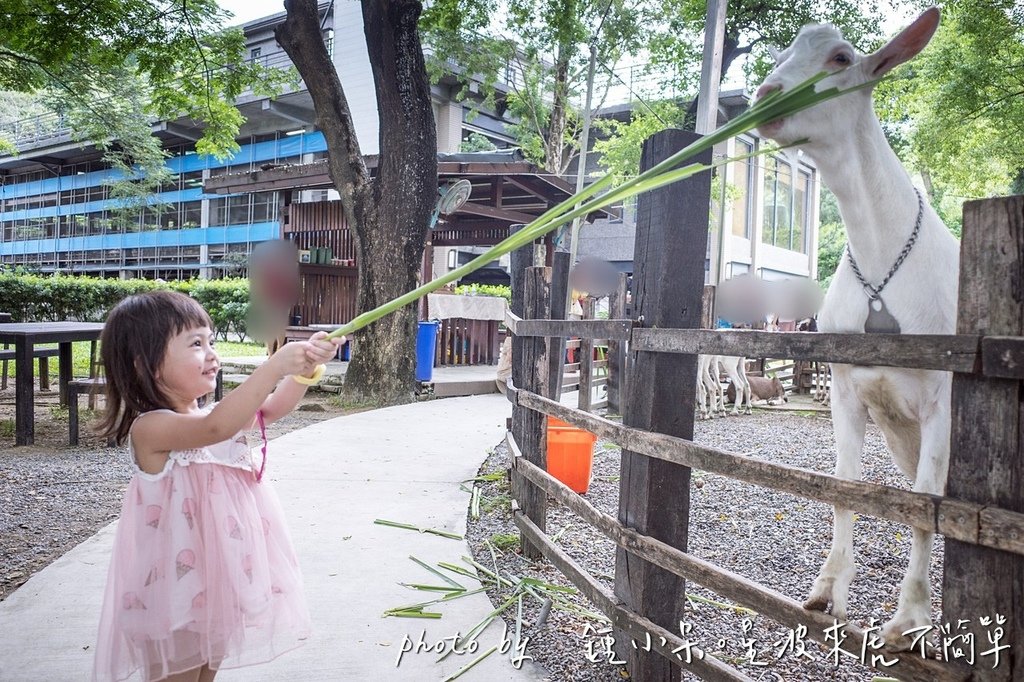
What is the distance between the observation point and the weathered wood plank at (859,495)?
139 centimetres

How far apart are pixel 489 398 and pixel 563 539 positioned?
615cm

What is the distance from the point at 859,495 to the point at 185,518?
1617 millimetres

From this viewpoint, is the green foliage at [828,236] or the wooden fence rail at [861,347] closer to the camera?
the wooden fence rail at [861,347]

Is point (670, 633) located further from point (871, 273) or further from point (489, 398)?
point (489, 398)

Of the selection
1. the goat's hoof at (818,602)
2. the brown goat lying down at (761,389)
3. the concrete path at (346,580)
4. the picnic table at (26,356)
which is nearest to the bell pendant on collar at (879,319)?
the goat's hoof at (818,602)

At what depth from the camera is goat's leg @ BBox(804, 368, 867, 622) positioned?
239 centimetres

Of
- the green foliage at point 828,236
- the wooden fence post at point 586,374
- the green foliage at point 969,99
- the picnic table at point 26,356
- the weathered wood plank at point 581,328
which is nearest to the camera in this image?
the weathered wood plank at point 581,328

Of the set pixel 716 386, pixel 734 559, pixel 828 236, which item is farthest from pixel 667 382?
pixel 828 236

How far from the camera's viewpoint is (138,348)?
1.90 m

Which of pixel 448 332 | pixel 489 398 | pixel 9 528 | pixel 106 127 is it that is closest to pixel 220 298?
pixel 106 127

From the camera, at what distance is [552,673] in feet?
8.25

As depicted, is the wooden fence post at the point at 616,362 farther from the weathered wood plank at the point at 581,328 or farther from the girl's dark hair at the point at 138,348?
the girl's dark hair at the point at 138,348

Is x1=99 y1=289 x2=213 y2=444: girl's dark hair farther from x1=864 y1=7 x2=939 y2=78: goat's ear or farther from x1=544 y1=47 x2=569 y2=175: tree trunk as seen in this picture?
x1=544 y1=47 x2=569 y2=175: tree trunk

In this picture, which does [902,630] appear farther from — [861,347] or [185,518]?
[185,518]
